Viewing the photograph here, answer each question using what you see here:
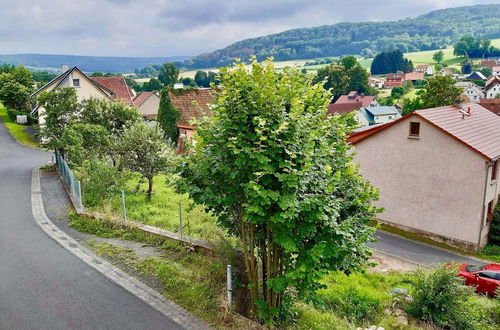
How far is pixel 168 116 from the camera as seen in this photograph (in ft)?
133

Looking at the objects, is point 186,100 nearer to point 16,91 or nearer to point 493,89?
point 16,91

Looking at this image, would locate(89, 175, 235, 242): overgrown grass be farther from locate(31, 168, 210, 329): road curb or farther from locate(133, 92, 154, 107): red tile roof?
locate(133, 92, 154, 107): red tile roof

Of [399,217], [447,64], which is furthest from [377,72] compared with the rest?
[399,217]

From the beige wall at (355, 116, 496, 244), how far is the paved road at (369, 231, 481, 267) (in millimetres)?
1288

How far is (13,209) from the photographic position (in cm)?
1838

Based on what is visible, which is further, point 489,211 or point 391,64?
point 391,64

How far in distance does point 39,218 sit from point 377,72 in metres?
173

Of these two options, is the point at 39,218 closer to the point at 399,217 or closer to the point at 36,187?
the point at 36,187

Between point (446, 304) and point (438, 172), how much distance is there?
43.9ft

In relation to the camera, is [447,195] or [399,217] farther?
[399,217]

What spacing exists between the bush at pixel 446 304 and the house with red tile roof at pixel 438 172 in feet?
34.1

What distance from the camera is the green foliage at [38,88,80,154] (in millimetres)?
23953

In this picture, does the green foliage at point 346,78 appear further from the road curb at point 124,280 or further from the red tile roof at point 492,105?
the road curb at point 124,280

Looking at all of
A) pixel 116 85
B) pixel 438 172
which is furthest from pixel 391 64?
pixel 438 172
